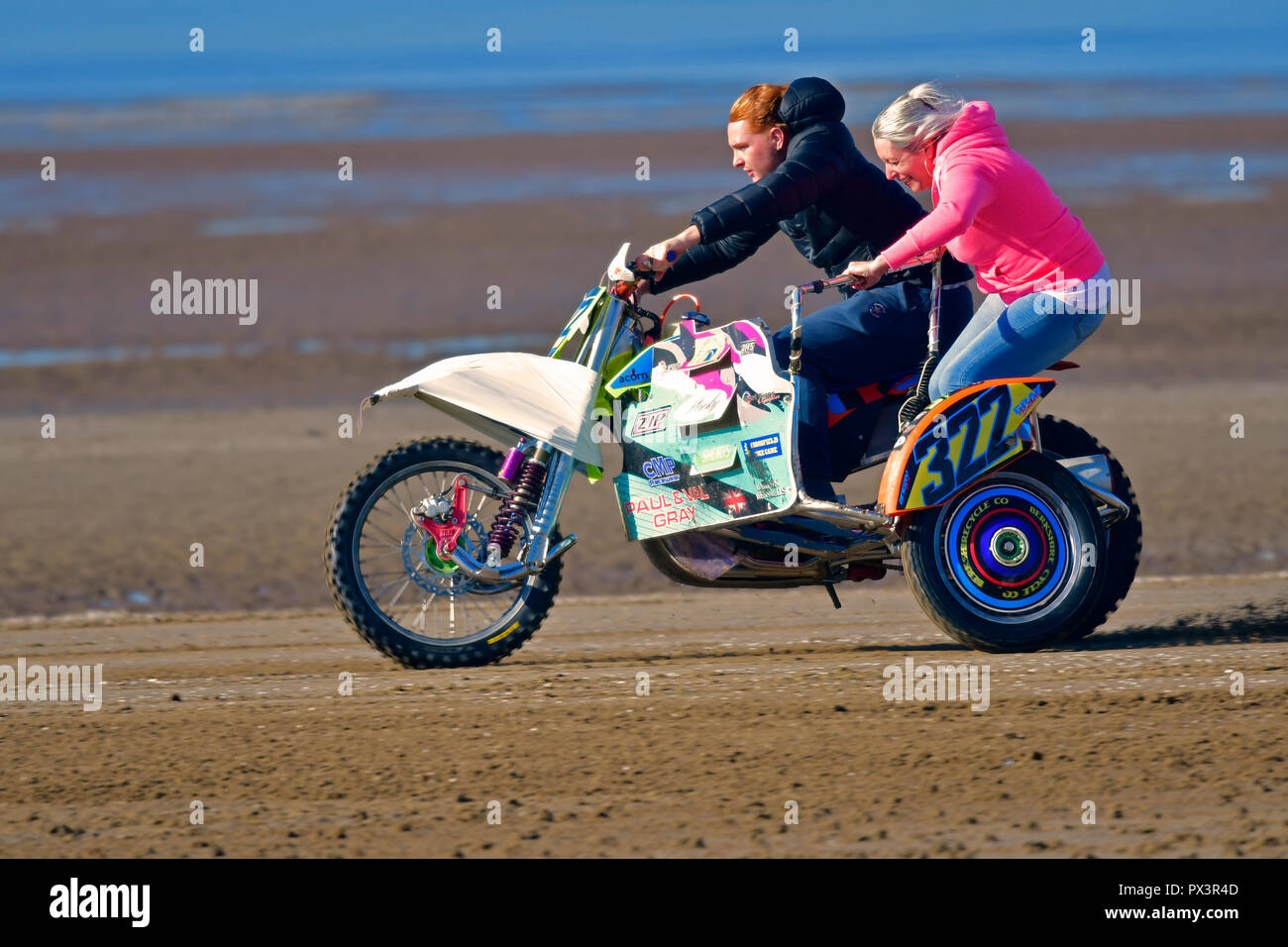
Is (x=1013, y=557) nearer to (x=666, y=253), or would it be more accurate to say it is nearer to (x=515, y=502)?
(x=666, y=253)

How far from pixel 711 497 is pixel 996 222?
1.31 m

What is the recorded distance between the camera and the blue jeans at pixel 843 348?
549cm

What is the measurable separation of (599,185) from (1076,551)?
17.5 metres

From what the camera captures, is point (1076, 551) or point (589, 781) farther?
point (1076, 551)

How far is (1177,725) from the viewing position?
15.6 ft

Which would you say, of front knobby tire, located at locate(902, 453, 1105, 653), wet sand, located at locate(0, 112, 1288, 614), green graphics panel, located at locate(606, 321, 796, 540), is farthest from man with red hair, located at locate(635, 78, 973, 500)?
wet sand, located at locate(0, 112, 1288, 614)

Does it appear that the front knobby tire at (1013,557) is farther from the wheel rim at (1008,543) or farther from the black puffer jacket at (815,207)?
the black puffer jacket at (815,207)

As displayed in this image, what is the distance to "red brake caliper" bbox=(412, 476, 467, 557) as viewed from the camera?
5.50 m

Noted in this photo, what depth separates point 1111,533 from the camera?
567 centimetres

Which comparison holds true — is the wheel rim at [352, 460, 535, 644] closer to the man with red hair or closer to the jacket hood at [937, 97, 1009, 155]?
the man with red hair

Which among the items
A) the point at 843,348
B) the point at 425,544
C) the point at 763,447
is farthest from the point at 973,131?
the point at 425,544

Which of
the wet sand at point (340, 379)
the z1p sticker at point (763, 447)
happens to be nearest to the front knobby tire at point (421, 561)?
the z1p sticker at point (763, 447)
